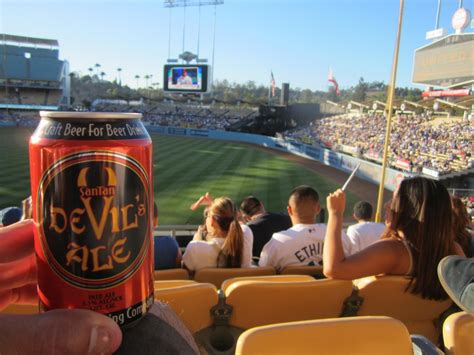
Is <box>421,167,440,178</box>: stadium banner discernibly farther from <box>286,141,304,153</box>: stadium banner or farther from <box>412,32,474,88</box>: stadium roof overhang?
<box>412,32,474,88</box>: stadium roof overhang

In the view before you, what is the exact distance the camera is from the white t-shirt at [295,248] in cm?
350

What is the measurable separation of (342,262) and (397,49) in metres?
5.22

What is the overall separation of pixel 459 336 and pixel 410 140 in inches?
1108

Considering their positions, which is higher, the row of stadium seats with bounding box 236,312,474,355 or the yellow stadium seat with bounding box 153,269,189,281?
the row of stadium seats with bounding box 236,312,474,355

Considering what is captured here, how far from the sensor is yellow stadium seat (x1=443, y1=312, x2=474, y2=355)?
5.79 feet

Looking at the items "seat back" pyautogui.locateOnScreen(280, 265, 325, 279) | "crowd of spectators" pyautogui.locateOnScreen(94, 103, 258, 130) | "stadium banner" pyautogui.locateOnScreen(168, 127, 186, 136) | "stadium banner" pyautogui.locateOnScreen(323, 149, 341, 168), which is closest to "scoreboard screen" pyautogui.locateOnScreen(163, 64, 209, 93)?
"crowd of spectators" pyautogui.locateOnScreen(94, 103, 258, 130)

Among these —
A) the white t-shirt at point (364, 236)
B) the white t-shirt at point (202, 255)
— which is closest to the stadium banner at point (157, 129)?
the white t-shirt at point (364, 236)

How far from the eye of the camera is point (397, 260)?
248 centimetres

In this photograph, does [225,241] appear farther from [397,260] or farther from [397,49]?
[397,49]

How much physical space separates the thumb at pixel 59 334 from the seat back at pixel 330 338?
0.73 m

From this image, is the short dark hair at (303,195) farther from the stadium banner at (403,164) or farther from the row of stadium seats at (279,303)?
the stadium banner at (403,164)

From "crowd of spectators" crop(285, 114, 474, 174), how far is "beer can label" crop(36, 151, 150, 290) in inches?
742

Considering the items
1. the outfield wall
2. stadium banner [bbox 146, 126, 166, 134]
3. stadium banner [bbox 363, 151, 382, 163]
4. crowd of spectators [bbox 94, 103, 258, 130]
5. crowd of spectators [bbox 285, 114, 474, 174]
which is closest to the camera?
the outfield wall

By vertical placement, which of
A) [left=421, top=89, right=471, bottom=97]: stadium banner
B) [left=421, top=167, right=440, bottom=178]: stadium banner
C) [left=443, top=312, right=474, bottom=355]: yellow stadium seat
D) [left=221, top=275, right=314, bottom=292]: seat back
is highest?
[left=421, top=89, right=471, bottom=97]: stadium banner
